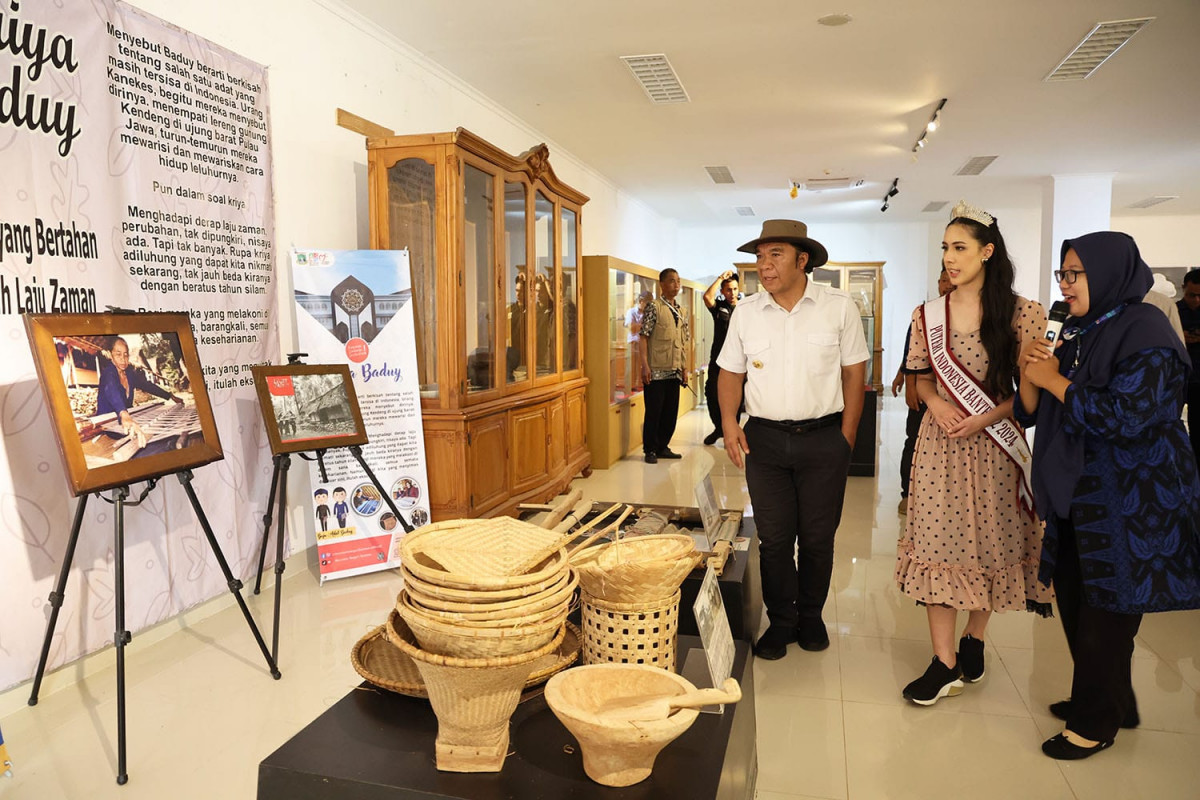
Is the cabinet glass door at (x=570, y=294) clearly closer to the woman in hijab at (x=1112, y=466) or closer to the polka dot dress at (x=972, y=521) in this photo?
the polka dot dress at (x=972, y=521)

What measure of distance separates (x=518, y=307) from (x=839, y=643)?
10.1 feet

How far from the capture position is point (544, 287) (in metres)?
5.94

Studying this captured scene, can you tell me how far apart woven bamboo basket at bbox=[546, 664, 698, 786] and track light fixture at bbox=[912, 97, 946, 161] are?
637 cm

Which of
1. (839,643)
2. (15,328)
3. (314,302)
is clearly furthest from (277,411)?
(839,643)

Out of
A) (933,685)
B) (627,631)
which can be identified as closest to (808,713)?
(933,685)

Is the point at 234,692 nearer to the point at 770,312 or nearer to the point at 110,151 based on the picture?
the point at 110,151

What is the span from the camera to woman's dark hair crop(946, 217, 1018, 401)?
2.55 m

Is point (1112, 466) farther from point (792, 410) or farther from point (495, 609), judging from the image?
point (495, 609)

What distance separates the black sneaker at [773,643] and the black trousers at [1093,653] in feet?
3.31

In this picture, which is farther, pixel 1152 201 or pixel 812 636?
pixel 1152 201

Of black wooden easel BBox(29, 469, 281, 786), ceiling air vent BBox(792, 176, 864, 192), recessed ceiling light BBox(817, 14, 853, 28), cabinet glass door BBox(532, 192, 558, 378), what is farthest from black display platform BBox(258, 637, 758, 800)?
ceiling air vent BBox(792, 176, 864, 192)

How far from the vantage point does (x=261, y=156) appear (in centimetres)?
386

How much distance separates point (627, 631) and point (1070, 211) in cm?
1050

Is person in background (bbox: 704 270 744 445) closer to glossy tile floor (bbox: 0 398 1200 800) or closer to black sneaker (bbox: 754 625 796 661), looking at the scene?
glossy tile floor (bbox: 0 398 1200 800)
